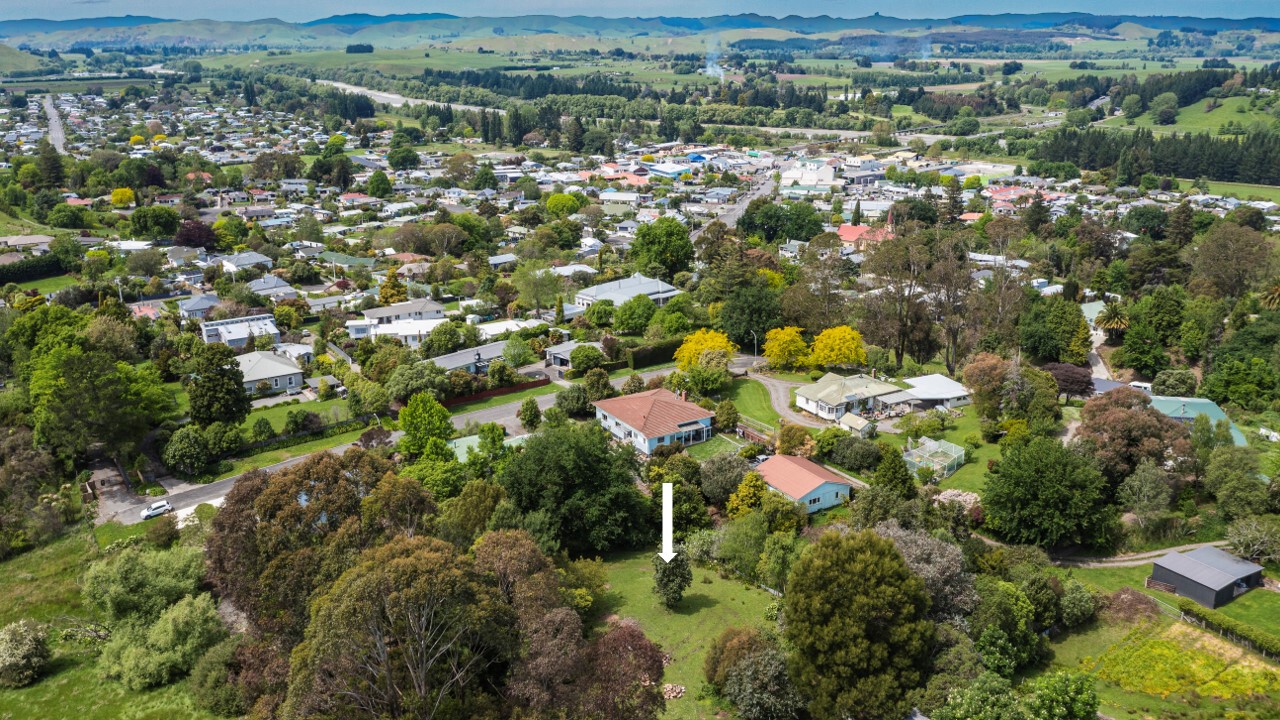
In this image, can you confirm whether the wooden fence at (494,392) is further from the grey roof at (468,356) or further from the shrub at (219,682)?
the shrub at (219,682)

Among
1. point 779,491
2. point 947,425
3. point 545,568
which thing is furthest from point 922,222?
point 545,568

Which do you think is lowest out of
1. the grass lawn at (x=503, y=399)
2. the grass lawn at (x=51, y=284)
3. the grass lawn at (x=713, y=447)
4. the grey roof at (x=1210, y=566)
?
the grass lawn at (x=503, y=399)

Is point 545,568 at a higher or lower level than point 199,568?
higher

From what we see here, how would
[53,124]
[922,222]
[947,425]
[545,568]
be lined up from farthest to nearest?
[53,124] < [922,222] < [947,425] < [545,568]

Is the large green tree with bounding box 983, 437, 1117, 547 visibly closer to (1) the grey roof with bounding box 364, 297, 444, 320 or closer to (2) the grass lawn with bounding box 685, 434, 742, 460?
(2) the grass lawn with bounding box 685, 434, 742, 460

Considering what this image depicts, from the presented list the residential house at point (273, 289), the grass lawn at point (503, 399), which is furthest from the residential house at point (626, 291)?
the residential house at point (273, 289)

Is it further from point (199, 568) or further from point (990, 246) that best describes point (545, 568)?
point (990, 246)
